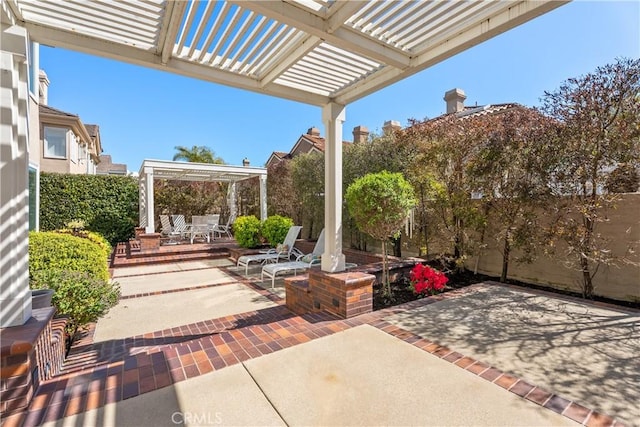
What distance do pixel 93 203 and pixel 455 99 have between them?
49.9 feet

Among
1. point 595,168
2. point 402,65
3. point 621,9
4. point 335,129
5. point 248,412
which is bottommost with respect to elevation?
point 248,412

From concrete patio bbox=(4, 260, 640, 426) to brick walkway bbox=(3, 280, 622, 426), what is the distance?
0.01 m

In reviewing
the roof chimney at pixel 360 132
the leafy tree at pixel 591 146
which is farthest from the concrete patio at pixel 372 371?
the roof chimney at pixel 360 132

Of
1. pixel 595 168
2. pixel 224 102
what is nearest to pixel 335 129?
pixel 595 168

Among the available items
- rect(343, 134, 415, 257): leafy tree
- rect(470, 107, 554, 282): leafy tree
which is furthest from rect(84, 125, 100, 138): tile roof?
rect(470, 107, 554, 282): leafy tree

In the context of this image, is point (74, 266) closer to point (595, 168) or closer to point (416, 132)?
point (416, 132)

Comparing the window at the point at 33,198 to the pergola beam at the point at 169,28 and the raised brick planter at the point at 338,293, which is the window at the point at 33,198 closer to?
the pergola beam at the point at 169,28

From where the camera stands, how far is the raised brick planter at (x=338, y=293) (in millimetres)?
3895

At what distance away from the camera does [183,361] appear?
2748 mm

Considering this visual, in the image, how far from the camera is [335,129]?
4.62 meters

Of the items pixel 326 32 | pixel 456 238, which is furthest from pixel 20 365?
pixel 456 238

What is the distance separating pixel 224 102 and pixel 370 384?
15575 millimetres

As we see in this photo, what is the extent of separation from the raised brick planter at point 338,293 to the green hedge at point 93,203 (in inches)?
454

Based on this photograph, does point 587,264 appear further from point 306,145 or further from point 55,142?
point 55,142
